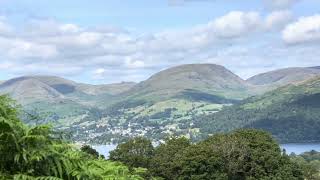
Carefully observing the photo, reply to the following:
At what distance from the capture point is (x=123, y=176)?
24.6 feet

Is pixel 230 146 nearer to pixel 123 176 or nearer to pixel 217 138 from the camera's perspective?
pixel 217 138

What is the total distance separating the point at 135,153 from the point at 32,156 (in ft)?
223

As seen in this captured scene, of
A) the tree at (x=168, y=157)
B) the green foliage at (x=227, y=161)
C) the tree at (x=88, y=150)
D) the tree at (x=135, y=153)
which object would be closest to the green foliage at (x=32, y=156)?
the tree at (x=88, y=150)

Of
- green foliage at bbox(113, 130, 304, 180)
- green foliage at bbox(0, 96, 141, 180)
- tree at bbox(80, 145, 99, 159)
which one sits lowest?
green foliage at bbox(113, 130, 304, 180)

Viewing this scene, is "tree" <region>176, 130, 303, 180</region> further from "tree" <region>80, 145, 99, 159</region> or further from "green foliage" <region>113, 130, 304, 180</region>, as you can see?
"tree" <region>80, 145, 99, 159</region>

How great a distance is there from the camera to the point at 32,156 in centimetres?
615

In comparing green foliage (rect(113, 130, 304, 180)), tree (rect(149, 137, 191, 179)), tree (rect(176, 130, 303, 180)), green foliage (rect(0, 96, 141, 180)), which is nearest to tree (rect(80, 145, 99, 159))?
green foliage (rect(0, 96, 141, 180))

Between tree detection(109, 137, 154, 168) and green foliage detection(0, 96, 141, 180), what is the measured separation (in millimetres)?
62432

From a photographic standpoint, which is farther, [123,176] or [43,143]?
[123,176]

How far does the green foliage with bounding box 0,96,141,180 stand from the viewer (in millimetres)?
6191

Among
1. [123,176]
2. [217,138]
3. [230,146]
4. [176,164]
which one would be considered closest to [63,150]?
[123,176]

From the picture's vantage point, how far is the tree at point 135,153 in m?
69.4

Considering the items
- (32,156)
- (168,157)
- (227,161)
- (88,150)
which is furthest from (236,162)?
(32,156)

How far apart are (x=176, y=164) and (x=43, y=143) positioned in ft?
186
